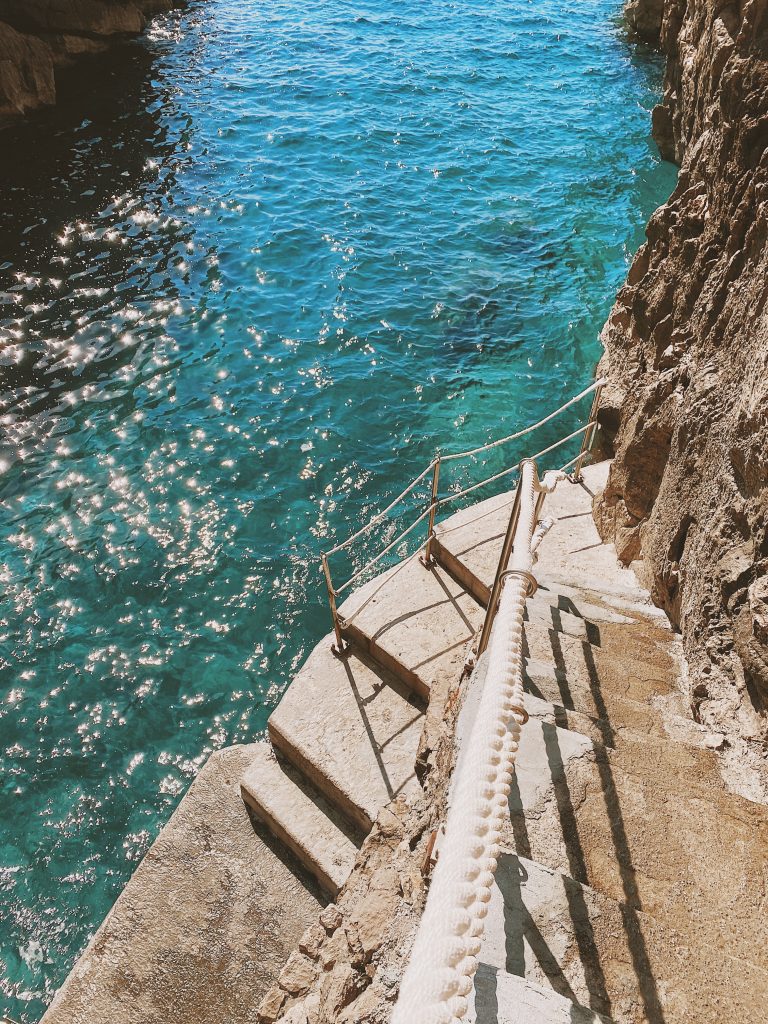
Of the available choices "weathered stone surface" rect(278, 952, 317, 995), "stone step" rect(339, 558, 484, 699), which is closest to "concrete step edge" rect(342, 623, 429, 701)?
"stone step" rect(339, 558, 484, 699)

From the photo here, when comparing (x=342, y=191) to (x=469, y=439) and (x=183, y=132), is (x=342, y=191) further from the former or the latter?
(x=469, y=439)

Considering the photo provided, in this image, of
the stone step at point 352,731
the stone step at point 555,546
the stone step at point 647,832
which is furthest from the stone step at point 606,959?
the stone step at point 555,546

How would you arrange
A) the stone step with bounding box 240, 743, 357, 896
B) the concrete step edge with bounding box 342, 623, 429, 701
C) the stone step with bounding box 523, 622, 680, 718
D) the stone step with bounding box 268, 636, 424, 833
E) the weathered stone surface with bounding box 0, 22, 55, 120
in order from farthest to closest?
the weathered stone surface with bounding box 0, 22, 55, 120 < the concrete step edge with bounding box 342, 623, 429, 701 < the stone step with bounding box 268, 636, 424, 833 < the stone step with bounding box 240, 743, 357, 896 < the stone step with bounding box 523, 622, 680, 718

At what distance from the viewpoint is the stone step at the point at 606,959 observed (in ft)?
8.57

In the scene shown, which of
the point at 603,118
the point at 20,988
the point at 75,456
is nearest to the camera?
the point at 20,988

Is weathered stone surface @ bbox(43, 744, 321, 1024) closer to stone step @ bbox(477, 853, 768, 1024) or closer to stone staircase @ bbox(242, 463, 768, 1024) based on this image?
stone staircase @ bbox(242, 463, 768, 1024)

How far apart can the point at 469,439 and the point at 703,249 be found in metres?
5.61

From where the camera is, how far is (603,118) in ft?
74.1

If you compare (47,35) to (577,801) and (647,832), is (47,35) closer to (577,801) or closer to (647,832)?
(577,801)

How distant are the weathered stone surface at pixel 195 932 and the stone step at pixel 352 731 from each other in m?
0.91

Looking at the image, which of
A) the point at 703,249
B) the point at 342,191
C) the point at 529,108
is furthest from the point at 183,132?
the point at 703,249

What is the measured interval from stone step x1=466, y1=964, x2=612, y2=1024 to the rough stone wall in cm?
67

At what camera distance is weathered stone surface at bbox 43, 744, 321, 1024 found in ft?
18.3

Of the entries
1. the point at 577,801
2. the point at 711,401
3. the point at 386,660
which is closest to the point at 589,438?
the point at 711,401
